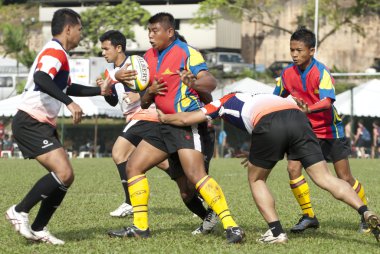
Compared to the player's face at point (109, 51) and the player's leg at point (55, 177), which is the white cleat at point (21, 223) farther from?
A: the player's face at point (109, 51)

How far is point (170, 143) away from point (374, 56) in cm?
6639

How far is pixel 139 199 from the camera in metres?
8.80

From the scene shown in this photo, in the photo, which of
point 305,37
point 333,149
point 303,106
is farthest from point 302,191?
point 305,37

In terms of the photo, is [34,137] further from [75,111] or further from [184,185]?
[184,185]

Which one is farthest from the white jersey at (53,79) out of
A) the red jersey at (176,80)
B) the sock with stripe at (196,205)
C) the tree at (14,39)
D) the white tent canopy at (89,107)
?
the tree at (14,39)

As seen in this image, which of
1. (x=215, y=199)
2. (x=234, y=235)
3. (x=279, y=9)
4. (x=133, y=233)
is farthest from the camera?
(x=279, y=9)

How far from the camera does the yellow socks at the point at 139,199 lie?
8.81 meters

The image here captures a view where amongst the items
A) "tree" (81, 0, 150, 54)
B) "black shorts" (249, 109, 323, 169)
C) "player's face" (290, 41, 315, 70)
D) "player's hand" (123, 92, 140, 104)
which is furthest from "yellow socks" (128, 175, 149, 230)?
"tree" (81, 0, 150, 54)

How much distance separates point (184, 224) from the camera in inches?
406

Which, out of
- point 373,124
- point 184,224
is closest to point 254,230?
point 184,224

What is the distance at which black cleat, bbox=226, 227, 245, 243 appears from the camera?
8.31 metres

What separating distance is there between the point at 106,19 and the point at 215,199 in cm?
5657

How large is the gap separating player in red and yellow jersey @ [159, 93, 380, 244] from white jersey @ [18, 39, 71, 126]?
42.0 inches

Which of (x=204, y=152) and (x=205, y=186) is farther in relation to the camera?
(x=204, y=152)
